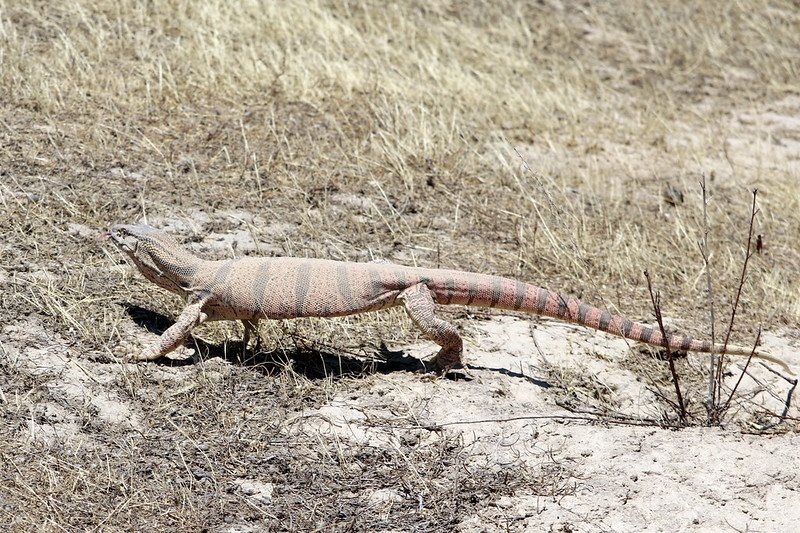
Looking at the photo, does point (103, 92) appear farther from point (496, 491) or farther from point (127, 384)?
point (496, 491)

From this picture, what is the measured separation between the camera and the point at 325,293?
534 cm

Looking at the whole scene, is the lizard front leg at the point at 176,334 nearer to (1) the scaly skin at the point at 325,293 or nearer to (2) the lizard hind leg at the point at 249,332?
(1) the scaly skin at the point at 325,293

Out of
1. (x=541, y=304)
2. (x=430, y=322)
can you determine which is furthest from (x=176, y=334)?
(x=541, y=304)

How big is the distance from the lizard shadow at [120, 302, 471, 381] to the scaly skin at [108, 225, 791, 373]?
0.14 m

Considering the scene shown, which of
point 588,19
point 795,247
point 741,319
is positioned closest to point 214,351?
point 741,319

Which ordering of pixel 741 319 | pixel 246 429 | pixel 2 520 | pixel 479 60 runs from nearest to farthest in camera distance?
1. pixel 2 520
2. pixel 246 429
3. pixel 741 319
4. pixel 479 60

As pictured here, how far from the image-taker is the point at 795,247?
8086 millimetres

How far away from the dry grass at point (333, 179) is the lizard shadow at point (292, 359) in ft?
0.35

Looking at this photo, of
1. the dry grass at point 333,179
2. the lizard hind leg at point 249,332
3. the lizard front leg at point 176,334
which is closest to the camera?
the dry grass at point 333,179

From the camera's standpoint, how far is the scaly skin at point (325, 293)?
5336 millimetres

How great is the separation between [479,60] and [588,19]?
2.73 m

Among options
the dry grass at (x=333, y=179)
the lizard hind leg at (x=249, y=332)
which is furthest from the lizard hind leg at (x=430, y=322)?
the lizard hind leg at (x=249, y=332)

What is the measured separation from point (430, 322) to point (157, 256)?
5.18 ft

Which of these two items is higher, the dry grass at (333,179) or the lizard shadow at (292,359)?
the dry grass at (333,179)
